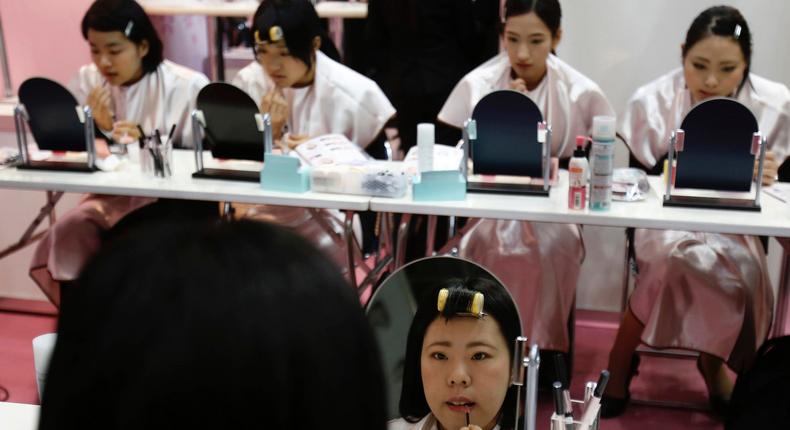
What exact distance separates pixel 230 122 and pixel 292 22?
45 centimetres

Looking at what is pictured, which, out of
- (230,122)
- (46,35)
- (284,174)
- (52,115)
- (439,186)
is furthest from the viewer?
(46,35)

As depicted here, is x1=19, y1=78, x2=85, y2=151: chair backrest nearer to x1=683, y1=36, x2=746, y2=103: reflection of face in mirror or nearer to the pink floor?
the pink floor

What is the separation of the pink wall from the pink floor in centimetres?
112

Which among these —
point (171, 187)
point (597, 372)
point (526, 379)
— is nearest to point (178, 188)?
point (171, 187)

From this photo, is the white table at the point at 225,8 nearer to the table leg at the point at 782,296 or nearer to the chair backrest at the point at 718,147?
the chair backrest at the point at 718,147

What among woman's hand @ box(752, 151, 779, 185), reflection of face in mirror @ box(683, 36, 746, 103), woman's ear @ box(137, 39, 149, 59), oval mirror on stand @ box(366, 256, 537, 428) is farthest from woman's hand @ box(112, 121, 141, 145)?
woman's hand @ box(752, 151, 779, 185)

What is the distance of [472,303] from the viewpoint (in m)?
1.74

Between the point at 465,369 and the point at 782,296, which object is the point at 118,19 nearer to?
the point at 465,369

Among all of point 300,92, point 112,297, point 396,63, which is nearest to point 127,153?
point 300,92

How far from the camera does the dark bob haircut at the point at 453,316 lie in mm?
1700

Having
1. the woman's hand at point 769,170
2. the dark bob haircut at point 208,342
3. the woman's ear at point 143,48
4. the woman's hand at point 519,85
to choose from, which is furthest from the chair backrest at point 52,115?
the dark bob haircut at point 208,342

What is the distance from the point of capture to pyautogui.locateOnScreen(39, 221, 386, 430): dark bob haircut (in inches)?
18.8

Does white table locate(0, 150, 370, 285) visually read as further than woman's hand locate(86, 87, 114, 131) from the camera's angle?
No

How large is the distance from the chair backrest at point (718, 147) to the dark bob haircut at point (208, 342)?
2.04 meters
